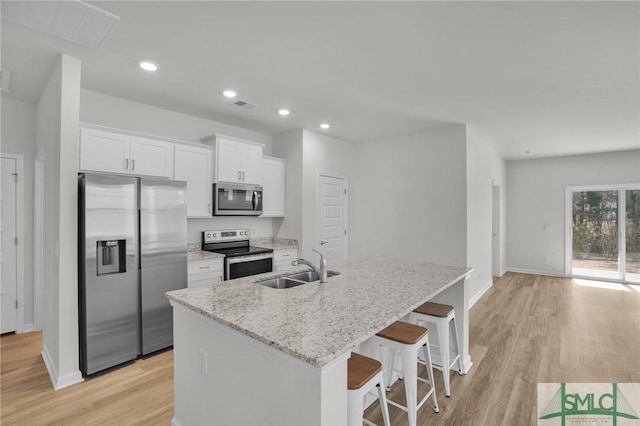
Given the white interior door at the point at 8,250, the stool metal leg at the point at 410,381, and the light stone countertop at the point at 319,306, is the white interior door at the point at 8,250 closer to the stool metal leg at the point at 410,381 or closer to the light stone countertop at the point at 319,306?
the light stone countertop at the point at 319,306

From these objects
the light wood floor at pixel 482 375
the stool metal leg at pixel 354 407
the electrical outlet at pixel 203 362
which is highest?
the electrical outlet at pixel 203 362

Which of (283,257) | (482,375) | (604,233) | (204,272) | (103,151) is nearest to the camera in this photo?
(482,375)

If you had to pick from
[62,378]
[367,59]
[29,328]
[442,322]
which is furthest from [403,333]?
[29,328]

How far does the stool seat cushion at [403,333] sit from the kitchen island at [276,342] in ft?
0.88

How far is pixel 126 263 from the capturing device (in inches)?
112

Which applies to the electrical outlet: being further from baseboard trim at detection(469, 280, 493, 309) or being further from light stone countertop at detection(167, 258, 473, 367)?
baseboard trim at detection(469, 280, 493, 309)

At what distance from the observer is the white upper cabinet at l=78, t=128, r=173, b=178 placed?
288cm

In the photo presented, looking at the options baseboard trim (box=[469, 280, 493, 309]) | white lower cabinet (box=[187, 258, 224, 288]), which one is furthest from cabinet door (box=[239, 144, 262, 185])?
baseboard trim (box=[469, 280, 493, 309])

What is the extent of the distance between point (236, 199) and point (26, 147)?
238 centimetres

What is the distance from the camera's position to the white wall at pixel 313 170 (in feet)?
15.4

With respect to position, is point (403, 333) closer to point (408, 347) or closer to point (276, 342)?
point (408, 347)

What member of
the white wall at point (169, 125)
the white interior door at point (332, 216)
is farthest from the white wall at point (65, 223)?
the white interior door at point (332, 216)

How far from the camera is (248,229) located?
4.64 m

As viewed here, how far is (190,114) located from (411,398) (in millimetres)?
3833
